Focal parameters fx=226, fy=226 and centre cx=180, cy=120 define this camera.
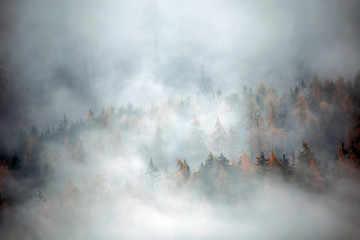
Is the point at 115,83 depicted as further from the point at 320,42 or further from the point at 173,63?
the point at 320,42

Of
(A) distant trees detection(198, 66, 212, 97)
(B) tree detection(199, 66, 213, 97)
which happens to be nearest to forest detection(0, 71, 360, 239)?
(A) distant trees detection(198, 66, 212, 97)

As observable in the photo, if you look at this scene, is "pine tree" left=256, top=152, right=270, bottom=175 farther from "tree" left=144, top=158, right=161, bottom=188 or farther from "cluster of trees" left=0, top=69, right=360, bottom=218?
"tree" left=144, top=158, right=161, bottom=188

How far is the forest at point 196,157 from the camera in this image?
39938 mm

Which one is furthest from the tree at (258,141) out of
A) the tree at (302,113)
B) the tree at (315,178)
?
the tree at (315,178)

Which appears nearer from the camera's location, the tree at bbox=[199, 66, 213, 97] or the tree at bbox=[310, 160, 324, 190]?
the tree at bbox=[310, 160, 324, 190]

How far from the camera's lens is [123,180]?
59844 mm

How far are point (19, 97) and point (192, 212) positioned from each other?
154 metres

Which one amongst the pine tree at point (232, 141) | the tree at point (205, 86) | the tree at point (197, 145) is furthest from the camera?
the tree at point (205, 86)

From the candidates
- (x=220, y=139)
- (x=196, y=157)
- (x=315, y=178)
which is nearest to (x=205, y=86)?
(x=220, y=139)

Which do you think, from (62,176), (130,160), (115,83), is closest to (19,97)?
(115,83)

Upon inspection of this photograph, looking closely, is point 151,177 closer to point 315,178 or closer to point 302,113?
point 315,178

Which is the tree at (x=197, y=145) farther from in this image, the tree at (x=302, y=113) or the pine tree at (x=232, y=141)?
the tree at (x=302, y=113)

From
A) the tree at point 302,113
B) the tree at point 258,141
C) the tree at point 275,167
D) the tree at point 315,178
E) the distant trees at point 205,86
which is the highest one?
the distant trees at point 205,86

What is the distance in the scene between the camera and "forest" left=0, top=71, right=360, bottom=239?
131ft
